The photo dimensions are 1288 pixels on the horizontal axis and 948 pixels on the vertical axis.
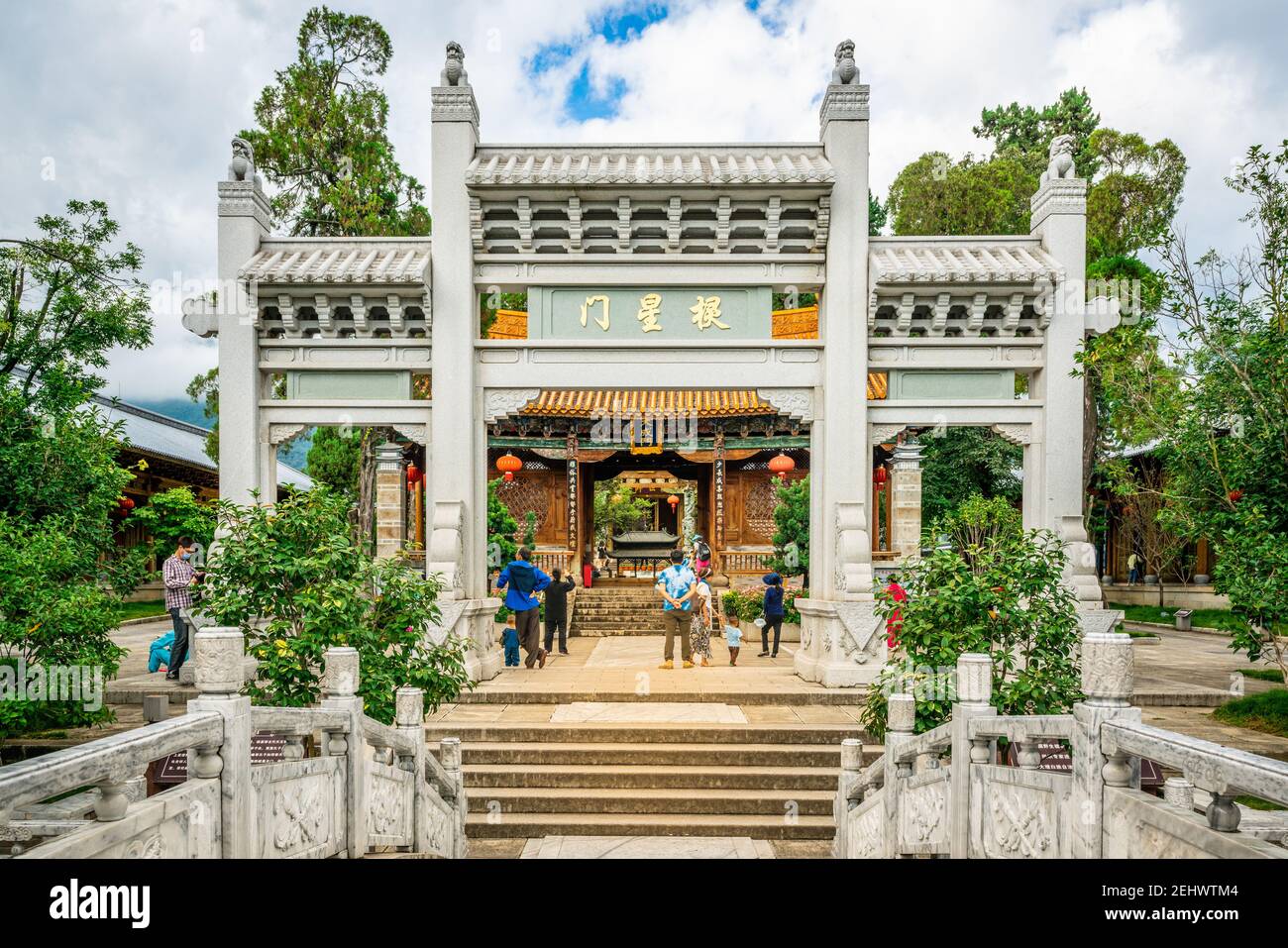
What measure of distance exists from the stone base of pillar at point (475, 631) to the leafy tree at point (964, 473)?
40.4 ft

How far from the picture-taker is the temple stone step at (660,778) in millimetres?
6305

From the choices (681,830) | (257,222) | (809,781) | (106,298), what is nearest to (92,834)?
(681,830)

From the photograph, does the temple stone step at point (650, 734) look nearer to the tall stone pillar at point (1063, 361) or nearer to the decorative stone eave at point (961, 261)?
the tall stone pillar at point (1063, 361)

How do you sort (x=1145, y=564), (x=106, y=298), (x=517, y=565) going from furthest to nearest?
(x=1145, y=564) < (x=106, y=298) < (x=517, y=565)

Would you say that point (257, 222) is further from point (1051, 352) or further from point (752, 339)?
point (1051, 352)

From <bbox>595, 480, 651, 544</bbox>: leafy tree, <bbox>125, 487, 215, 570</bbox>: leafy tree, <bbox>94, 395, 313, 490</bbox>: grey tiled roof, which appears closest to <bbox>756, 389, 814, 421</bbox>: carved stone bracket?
<bbox>125, 487, 215, 570</bbox>: leafy tree

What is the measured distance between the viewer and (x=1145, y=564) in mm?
22516

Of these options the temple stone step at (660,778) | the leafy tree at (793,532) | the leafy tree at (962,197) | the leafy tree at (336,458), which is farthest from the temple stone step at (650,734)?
the leafy tree at (962,197)

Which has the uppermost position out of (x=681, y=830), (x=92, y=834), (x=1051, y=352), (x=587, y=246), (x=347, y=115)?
(x=347, y=115)

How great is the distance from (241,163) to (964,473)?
1539 centimetres

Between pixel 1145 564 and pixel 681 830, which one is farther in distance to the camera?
pixel 1145 564

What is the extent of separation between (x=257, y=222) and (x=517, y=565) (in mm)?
4598

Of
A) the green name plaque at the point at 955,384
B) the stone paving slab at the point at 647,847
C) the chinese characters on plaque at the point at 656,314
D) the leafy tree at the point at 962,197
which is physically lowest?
the stone paving slab at the point at 647,847

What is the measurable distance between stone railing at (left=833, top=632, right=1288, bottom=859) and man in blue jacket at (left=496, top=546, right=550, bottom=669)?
5.14 metres
